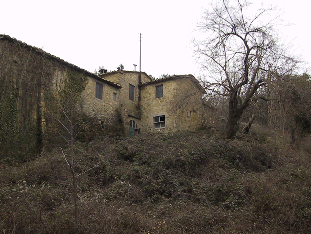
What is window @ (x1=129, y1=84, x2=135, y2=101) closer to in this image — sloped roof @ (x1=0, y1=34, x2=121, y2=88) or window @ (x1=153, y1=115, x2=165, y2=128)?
window @ (x1=153, y1=115, x2=165, y2=128)

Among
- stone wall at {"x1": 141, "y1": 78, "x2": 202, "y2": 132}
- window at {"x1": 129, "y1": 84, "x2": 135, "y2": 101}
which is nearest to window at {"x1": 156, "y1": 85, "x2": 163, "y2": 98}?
stone wall at {"x1": 141, "y1": 78, "x2": 202, "y2": 132}

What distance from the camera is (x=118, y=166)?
10680 millimetres

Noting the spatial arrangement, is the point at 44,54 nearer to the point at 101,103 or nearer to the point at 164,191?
the point at 101,103

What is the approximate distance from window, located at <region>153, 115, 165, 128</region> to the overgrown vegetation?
23.4 ft

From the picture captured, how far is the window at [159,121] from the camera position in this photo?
20.3 m

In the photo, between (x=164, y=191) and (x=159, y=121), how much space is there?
11.8 metres

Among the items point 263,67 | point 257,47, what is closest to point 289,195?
point 263,67

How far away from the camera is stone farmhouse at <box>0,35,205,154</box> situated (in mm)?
12336

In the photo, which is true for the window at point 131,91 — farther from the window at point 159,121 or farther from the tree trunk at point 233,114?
the tree trunk at point 233,114

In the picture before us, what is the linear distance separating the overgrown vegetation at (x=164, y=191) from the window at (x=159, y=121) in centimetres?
713

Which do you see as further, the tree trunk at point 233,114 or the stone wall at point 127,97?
the stone wall at point 127,97

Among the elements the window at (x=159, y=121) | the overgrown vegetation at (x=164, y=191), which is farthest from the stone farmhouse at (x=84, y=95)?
the overgrown vegetation at (x=164, y=191)

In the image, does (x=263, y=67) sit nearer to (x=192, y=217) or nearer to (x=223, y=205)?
(x=223, y=205)

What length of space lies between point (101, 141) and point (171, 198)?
25.2 feet
